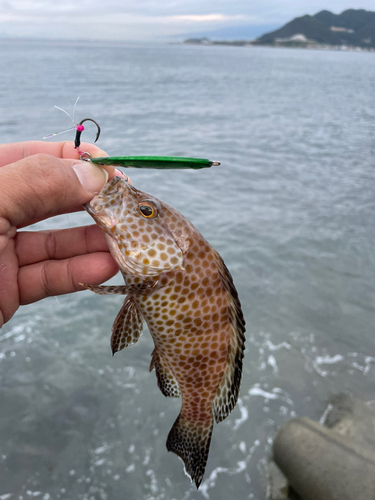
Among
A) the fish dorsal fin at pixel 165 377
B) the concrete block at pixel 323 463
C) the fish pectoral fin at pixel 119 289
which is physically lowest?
the concrete block at pixel 323 463

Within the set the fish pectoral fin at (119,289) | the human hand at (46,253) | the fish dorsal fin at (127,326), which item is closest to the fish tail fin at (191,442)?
the fish dorsal fin at (127,326)

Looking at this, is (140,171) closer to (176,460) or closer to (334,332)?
(334,332)

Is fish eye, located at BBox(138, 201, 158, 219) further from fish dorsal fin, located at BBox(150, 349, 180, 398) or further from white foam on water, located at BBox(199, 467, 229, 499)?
white foam on water, located at BBox(199, 467, 229, 499)

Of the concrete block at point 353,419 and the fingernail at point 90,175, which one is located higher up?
the fingernail at point 90,175

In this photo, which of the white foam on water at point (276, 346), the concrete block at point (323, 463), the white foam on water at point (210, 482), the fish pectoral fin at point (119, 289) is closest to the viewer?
the fish pectoral fin at point (119, 289)

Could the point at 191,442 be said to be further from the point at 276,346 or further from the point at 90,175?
the point at 276,346

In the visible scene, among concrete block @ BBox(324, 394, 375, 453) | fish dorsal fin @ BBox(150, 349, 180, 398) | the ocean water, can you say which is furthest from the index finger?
concrete block @ BBox(324, 394, 375, 453)

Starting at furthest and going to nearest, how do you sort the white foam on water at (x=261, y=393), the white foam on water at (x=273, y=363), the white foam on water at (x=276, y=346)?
1. the white foam on water at (x=276, y=346)
2. the white foam on water at (x=273, y=363)
3. the white foam on water at (x=261, y=393)

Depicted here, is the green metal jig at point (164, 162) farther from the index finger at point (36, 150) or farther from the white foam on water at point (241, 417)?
the white foam on water at point (241, 417)
